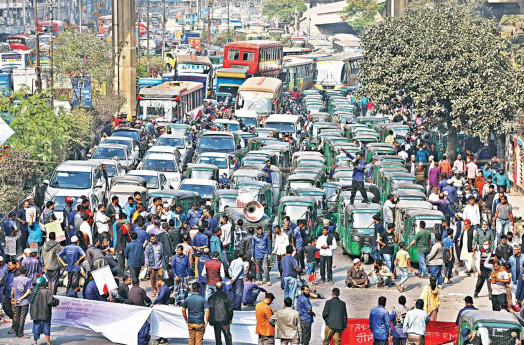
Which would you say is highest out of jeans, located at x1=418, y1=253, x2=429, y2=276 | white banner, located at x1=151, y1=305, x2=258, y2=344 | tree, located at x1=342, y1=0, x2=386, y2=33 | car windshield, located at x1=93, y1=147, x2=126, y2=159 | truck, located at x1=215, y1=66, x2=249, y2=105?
white banner, located at x1=151, y1=305, x2=258, y2=344

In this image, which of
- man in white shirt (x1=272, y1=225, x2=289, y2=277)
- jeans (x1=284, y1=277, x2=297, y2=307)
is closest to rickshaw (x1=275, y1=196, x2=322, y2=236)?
man in white shirt (x1=272, y1=225, x2=289, y2=277)

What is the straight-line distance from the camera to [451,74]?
1852 inches

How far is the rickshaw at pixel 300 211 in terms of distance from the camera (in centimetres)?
3275

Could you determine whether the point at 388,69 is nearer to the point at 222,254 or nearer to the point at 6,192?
the point at 6,192

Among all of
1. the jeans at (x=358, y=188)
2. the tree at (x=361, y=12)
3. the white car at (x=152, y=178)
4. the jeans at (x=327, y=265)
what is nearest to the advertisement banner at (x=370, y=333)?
the jeans at (x=327, y=265)

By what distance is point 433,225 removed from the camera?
102 ft

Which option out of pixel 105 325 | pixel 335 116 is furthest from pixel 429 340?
pixel 335 116

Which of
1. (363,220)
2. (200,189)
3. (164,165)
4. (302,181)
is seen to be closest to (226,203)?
(200,189)

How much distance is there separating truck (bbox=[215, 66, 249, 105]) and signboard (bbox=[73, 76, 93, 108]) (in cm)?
986

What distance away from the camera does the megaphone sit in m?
30.2

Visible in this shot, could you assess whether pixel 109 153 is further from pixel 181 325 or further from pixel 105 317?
pixel 181 325

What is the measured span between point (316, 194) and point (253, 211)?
5474 mm

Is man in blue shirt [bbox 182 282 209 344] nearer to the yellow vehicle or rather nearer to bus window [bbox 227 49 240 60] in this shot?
bus window [bbox 227 49 240 60]

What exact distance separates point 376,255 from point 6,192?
11.3 m
